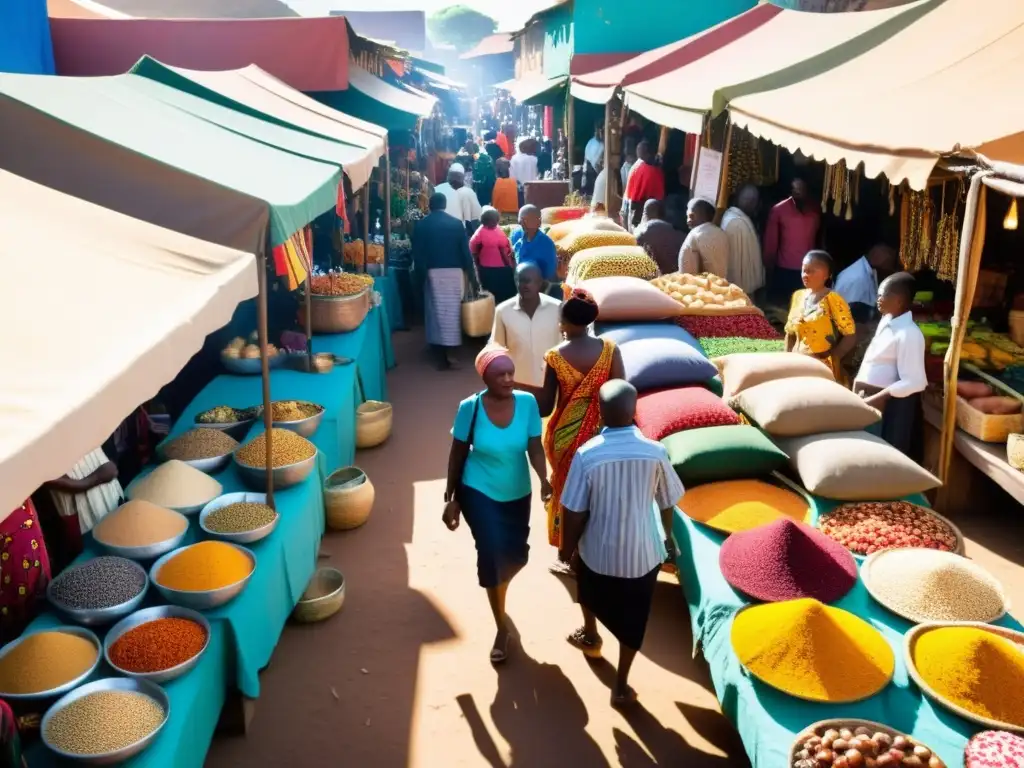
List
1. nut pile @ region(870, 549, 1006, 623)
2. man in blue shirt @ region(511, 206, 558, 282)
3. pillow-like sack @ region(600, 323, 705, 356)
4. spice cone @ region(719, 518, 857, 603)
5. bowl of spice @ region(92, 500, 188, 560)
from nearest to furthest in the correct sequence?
nut pile @ region(870, 549, 1006, 623)
spice cone @ region(719, 518, 857, 603)
bowl of spice @ region(92, 500, 188, 560)
pillow-like sack @ region(600, 323, 705, 356)
man in blue shirt @ region(511, 206, 558, 282)

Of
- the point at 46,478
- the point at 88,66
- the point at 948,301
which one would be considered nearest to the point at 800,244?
the point at 948,301

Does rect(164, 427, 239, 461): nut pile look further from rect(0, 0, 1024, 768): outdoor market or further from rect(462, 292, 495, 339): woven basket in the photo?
rect(462, 292, 495, 339): woven basket

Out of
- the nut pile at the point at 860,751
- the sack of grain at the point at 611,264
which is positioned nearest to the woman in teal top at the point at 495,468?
the nut pile at the point at 860,751

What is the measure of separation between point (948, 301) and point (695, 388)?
3274mm

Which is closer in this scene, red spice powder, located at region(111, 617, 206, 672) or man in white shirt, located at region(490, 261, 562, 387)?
red spice powder, located at region(111, 617, 206, 672)

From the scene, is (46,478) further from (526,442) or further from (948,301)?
(948,301)

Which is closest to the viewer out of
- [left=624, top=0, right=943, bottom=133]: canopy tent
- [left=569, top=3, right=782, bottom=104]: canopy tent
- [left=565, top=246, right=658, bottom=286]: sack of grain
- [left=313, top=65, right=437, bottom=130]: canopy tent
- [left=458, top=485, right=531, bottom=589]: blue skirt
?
[left=458, top=485, right=531, bottom=589]: blue skirt

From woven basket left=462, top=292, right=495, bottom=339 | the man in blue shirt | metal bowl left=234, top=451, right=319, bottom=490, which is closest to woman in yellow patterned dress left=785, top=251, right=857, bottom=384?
the man in blue shirt

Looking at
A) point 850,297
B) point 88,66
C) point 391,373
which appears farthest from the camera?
point 88,66

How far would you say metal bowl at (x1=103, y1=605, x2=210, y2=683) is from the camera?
2979 millimetres

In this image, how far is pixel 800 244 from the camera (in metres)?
7.96

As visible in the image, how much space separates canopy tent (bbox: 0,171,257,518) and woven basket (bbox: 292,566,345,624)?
1718mm

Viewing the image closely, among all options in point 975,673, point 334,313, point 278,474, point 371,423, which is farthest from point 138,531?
point 334,313

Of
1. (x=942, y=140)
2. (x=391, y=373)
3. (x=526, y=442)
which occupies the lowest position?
(x=391, y=373)
